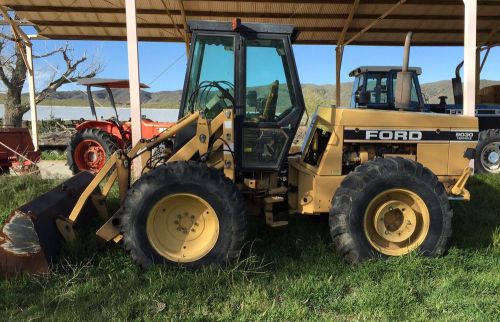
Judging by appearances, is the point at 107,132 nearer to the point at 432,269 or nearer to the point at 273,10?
the point at 273,10

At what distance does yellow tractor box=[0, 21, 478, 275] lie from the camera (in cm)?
404

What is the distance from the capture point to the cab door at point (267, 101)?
14.6 ft

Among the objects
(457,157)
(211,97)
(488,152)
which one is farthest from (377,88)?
(211,97)

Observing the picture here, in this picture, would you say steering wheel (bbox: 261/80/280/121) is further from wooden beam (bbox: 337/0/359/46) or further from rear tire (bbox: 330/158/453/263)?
wooden beam (bbox: 337/0/359/46)

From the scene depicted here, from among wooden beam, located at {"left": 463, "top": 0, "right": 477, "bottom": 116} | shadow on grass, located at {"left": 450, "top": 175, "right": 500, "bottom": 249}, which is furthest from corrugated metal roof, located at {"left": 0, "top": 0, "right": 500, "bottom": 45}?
shadow on grass, located at {"left": 450, "top": 175, "right": 500, "bottom": 249}

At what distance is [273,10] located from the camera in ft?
38.3

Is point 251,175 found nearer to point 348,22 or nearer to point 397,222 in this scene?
point 397,222

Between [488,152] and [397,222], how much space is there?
709 cm

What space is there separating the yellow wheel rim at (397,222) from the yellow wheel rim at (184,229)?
1.59 m

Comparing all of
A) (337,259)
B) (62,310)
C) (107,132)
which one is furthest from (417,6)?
(62,310)

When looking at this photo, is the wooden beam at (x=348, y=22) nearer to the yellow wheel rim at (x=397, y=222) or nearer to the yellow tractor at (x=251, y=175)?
the yellow tractor at (x=251, y=175)

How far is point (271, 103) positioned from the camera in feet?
14.9

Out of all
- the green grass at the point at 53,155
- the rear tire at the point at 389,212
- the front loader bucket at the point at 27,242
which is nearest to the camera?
the front loader bucket at the point at 27,242

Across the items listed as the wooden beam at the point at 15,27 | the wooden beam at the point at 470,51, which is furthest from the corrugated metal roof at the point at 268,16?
the wooden beam at the point at 470,51
